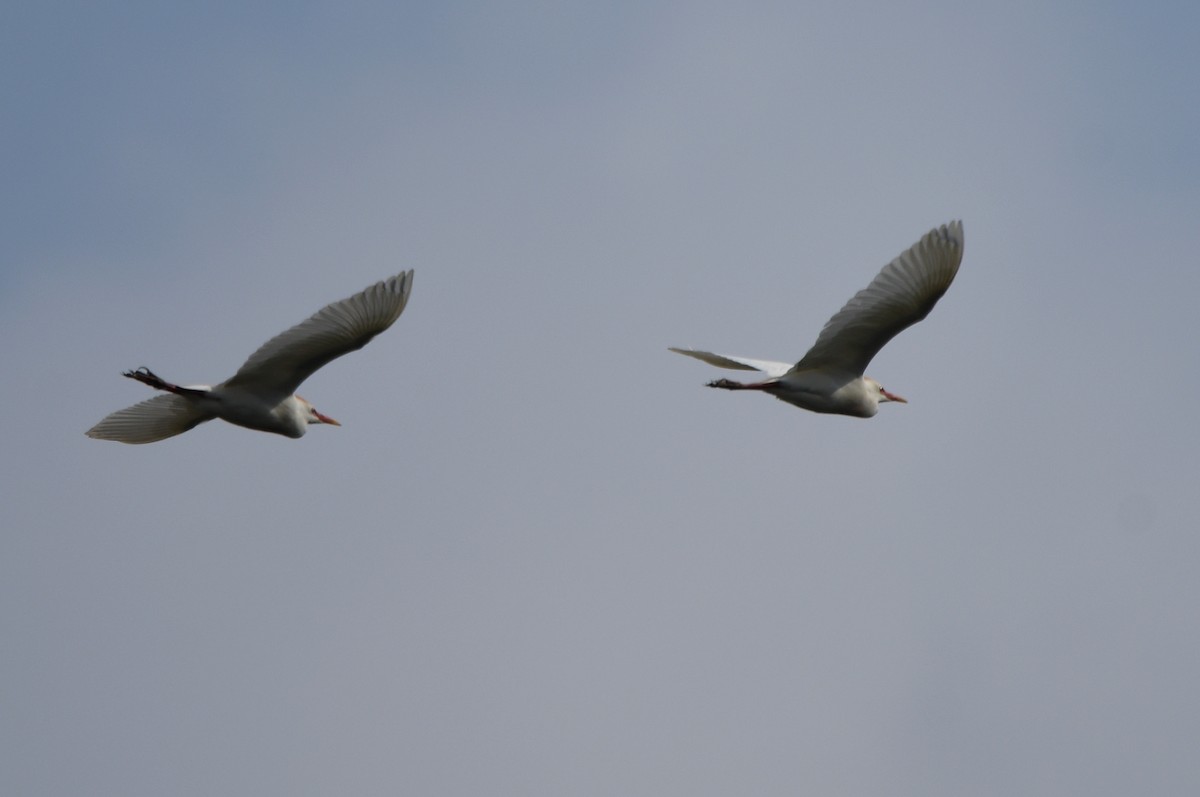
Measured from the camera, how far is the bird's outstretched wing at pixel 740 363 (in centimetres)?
2361

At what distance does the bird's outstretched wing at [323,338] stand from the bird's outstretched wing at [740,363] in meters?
4.28

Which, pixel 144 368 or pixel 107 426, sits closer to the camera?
pixel 144 368

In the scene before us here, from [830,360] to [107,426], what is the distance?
837cm

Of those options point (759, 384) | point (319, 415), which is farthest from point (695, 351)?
point (319, 415)

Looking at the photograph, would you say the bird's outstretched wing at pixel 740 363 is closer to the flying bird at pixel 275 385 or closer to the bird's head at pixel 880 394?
the bird's head at pixel 880 394

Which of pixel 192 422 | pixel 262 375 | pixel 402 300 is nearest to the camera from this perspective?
pixel 402 300

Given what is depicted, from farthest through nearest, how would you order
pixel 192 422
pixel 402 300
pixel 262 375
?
pixel 192 422 → pixel 262 375 → pixel 402 300

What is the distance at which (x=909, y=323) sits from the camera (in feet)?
72.7

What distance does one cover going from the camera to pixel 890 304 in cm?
2183

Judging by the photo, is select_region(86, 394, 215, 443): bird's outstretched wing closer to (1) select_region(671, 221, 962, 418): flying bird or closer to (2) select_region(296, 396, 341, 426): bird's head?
(2) select_region(296, 396, 341, 426): bird's head

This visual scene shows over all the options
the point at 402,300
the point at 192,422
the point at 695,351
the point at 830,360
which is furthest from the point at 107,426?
the point at 830,360

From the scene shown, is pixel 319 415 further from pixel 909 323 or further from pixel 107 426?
pixel 909 323

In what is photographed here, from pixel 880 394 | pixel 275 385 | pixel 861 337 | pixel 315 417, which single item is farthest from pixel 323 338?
pixel 880 394

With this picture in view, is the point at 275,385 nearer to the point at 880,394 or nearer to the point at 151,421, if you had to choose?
the point at 151,421
